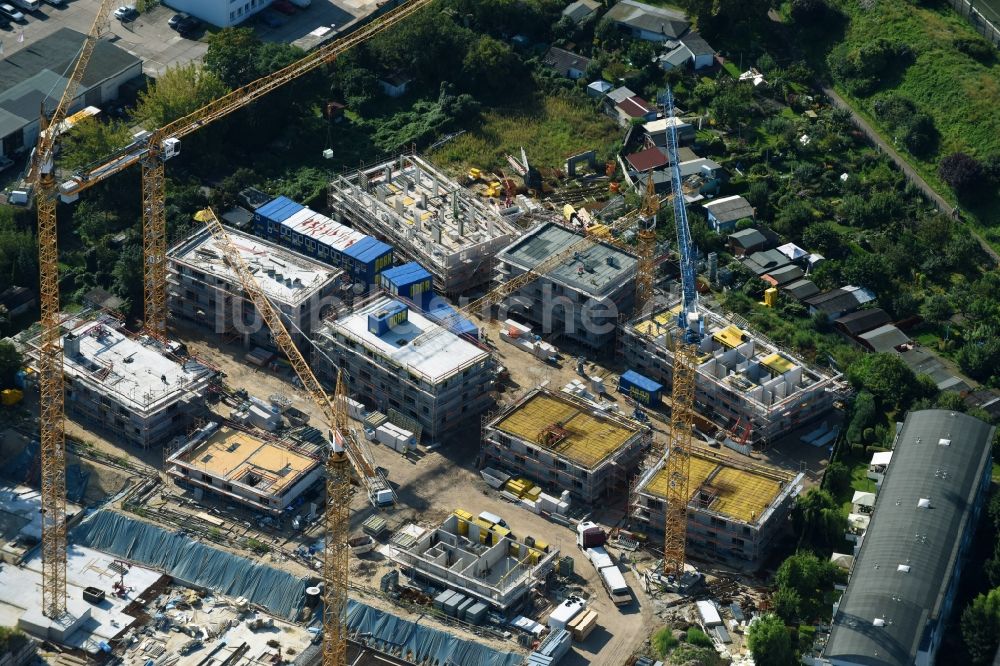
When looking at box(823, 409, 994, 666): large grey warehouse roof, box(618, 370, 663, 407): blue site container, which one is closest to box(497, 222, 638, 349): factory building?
box(618, 370, 663, 407): blue site container

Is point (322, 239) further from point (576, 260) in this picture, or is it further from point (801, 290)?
point (801, 290)

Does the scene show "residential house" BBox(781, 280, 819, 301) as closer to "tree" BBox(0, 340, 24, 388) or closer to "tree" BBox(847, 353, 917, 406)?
"tree" BBox(847, 353, 917, 406)

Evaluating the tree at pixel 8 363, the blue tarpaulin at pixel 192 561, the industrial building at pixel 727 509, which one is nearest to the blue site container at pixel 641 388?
the industrial building at pixel 727 509

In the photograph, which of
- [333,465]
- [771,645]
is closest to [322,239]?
[333,465]

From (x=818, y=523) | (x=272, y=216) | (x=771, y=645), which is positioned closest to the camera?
(x=771, y=645)

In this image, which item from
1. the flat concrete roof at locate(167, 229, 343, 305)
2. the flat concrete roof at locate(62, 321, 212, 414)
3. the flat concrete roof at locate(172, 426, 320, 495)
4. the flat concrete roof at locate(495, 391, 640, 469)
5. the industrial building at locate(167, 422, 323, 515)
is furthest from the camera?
the flat concrete roof at locate(167, 229, 343, 305)

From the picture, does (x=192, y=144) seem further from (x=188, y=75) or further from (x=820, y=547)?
(x=820, y=547)
